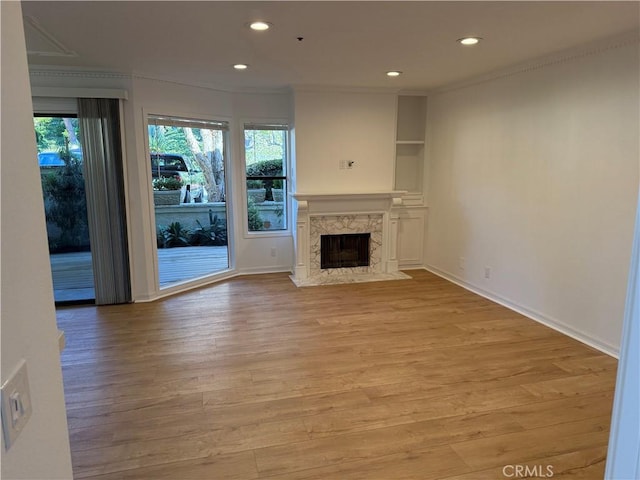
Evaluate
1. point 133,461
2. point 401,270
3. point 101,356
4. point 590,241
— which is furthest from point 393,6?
point 401,270

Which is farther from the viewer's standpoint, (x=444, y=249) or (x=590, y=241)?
(x=444, y=249)

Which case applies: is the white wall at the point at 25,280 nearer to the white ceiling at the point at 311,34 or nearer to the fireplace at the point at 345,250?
the white ceiling at the point at 311,34

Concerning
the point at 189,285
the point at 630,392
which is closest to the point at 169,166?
the point at 189,285

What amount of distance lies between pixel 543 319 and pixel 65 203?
513 cm

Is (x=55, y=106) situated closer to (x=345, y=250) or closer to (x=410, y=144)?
(x=345, y=250)

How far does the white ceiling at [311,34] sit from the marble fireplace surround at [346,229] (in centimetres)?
169

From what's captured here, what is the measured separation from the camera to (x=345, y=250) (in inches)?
234

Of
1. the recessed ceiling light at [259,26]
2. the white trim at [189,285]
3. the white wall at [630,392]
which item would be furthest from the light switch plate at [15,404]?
the white trim at [189,285]

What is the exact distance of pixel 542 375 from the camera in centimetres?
305

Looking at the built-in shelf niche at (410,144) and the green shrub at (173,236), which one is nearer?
the green shrub at (173,236)

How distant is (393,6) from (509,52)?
169 centimetres

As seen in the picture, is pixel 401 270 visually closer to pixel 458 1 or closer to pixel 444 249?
pixel 444 249
